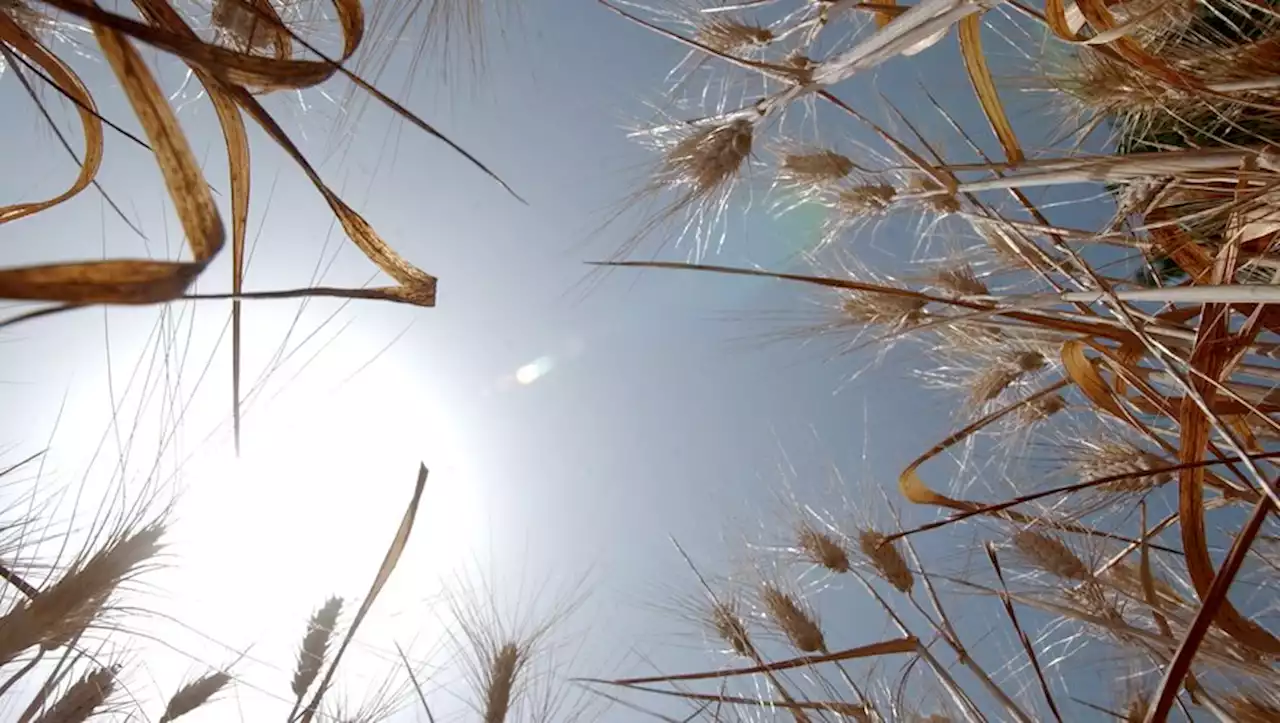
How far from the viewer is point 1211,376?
27.0 inches

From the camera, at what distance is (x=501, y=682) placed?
3.92 feet

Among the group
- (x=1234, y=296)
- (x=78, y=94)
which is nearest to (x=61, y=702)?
(x=78, y=94)

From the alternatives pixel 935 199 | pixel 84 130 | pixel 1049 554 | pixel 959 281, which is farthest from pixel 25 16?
pixel 1049 554

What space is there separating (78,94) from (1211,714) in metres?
1.21

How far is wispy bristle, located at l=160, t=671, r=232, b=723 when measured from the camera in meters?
0.97

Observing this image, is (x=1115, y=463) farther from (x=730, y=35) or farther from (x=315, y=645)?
(x=315, y=645)

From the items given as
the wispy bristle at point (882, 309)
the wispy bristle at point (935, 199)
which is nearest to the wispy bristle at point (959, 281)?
the wispy bristle at point (882, 309)

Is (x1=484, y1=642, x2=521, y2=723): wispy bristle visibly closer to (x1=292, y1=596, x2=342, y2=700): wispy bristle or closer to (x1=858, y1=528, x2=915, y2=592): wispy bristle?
(x1=292, y1=596, x2=342, y2=700): wispy bristle

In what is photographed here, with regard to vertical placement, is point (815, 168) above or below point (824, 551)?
above

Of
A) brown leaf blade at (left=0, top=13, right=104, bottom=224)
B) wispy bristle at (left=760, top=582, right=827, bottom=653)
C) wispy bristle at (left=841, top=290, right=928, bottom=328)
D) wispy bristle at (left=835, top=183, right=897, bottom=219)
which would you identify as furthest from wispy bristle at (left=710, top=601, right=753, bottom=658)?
brown leaf blade at (left=0, top=13, right=104, bottom=224)

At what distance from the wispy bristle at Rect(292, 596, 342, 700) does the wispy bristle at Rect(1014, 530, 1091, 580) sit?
3.31ft

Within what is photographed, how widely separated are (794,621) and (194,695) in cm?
84

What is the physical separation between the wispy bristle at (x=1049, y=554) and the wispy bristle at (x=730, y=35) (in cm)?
79

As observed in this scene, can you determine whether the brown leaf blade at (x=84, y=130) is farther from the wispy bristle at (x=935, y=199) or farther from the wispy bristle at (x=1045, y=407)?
the wispy bristle at (x=1045, y=407)
